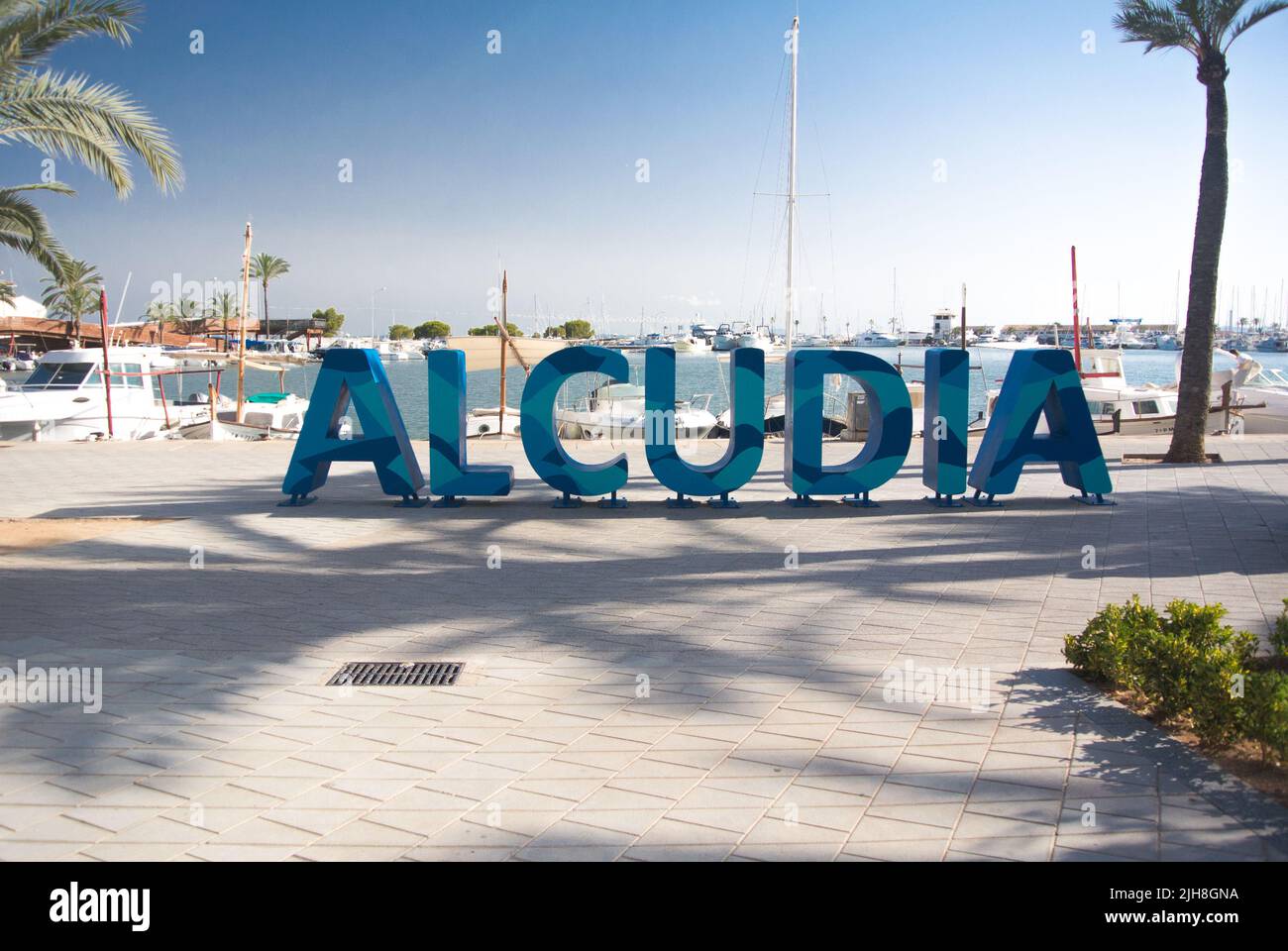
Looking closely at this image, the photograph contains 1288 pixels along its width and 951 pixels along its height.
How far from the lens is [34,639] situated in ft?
23.4

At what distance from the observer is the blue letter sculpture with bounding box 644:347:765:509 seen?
12.5 m

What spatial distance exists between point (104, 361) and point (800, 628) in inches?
1012

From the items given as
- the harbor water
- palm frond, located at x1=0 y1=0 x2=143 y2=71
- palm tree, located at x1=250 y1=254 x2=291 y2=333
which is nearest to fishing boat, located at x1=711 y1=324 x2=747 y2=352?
the harbor water

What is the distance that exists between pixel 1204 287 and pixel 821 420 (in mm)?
8738

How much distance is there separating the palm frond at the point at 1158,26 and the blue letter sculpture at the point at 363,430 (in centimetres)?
1394

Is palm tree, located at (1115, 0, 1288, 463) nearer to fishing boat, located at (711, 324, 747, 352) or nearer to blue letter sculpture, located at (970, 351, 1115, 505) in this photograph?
blue letter sculpture, located at (970, 351, 1115, 505)

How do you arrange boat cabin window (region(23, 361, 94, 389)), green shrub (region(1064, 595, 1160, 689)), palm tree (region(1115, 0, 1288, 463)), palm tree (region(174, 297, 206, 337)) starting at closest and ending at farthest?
1. green shrub (region(1064, 595, 1160, 689))
2. palm tree (region(1115, 0, 1288, 463))
3. boat cabin window (region(23, 361, 94, 389))
4. palm tree (region(174, 297, 206, 337))

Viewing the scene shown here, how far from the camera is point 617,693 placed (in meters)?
5.98

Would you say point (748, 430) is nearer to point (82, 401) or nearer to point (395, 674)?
point (395, 674)

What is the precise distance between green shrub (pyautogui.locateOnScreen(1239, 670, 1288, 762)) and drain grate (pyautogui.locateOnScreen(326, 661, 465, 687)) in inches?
177

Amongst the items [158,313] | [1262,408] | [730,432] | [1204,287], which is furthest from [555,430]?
[158,313]

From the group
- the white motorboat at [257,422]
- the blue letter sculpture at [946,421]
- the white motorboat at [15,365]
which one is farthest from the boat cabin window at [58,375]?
the white motorboat at [15,365]
